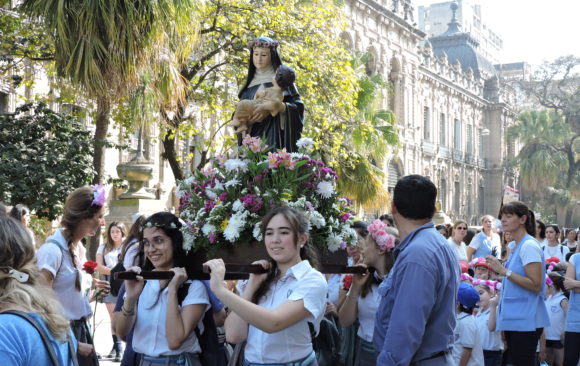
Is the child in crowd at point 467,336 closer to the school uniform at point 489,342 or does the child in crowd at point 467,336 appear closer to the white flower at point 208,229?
the school uniform at point 489,342

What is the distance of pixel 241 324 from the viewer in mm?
3967

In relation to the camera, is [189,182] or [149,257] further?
[189,182]

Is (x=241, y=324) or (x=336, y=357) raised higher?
(x=241, y=324)

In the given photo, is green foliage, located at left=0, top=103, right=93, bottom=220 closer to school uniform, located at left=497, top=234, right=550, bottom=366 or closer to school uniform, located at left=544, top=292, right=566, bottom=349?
school uniform, located at left=544, top=292, right=566, bottom=349

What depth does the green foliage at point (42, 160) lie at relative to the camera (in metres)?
13.2

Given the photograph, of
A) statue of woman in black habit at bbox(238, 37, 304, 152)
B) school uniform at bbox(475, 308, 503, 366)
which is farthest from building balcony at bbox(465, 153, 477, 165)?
statue of woman in black habit at bbox(238, 37, 304, 152)

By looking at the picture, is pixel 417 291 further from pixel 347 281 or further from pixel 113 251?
pixel 113 251

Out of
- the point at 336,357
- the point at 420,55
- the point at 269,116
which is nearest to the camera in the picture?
the point at 336,357

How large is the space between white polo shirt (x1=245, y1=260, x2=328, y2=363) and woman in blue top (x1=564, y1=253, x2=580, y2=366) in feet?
15.0

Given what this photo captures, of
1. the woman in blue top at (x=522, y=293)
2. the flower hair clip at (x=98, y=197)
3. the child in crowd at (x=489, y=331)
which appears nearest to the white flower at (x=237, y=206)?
the flower hair clip at (x=98, y=197)

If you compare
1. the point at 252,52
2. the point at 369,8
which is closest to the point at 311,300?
the point at 252,52

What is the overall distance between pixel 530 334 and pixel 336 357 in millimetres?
2034

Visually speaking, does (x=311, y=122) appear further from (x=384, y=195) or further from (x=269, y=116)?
(x=269, y=116)

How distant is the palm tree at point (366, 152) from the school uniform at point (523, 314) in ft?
42.0
